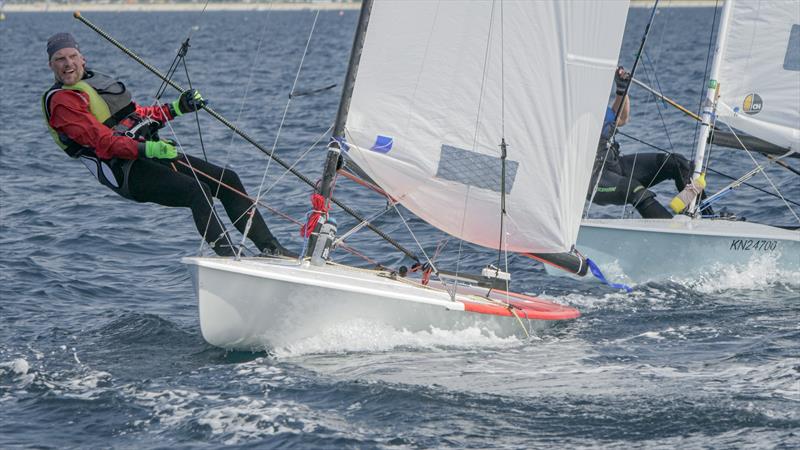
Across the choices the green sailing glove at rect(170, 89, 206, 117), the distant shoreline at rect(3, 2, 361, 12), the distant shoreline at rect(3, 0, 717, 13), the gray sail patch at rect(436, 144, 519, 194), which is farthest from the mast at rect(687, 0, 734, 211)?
the distant shoreline at rect(3, 2, 361, 12)

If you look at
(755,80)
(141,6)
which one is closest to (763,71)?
(755,80)

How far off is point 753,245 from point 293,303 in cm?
442

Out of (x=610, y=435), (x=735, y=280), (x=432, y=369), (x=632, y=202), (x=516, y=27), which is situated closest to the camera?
(x=610, y=435)

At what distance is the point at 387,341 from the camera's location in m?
7.00

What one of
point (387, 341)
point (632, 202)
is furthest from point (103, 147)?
point (632, 202)

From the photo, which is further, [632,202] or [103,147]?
[632,202]

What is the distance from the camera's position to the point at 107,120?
24.0ft

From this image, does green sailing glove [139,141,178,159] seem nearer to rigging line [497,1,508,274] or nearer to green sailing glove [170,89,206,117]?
→ green sailing glove [170,89,206,117]

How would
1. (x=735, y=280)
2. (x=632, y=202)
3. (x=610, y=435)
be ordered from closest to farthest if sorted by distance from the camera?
(x=610, y=435)
(x=735, y=280)
(x=632, y=202)

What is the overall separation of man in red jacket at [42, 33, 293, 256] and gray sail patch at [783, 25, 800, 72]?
17.6 ft

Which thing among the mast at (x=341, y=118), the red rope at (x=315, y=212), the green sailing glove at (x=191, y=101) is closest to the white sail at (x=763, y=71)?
the mast at (x=341, y=118)

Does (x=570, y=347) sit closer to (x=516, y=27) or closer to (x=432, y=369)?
(x=432, y=369)

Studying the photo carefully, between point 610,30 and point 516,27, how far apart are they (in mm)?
604

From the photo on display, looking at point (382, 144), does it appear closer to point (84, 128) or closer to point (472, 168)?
point (472, 168)
